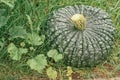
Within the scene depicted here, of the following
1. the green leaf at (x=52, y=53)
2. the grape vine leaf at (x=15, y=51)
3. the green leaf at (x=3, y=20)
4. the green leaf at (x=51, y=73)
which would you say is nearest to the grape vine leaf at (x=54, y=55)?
the green leaf at (x=52, y=53)

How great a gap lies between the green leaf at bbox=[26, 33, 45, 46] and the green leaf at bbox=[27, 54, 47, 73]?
15cm

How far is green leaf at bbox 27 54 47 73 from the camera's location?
3.79 meters

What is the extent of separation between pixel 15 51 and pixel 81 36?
65cm

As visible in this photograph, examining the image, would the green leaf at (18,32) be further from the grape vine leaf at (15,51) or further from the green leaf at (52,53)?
the green leaf at (52,53)

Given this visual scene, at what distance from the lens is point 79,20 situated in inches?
153

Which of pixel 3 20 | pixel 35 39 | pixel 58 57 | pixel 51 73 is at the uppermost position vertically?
pixel 3 20

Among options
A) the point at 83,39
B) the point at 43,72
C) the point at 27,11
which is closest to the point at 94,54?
the point at 83,39

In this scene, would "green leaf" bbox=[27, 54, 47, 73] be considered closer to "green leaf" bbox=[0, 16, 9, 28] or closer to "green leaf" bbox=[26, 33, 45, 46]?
"green leaf" bbox=[26, 33, 45, 46]

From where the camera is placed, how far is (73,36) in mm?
3982

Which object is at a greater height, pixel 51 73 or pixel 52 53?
pixel 52 53

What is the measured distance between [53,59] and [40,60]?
0.24 metres

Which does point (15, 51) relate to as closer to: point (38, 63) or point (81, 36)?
point (38, 63)

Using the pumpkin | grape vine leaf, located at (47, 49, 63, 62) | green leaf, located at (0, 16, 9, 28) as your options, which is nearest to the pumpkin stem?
the pumpkin

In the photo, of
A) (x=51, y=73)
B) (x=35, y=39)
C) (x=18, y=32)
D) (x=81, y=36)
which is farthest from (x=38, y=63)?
(x=81, y=36)
